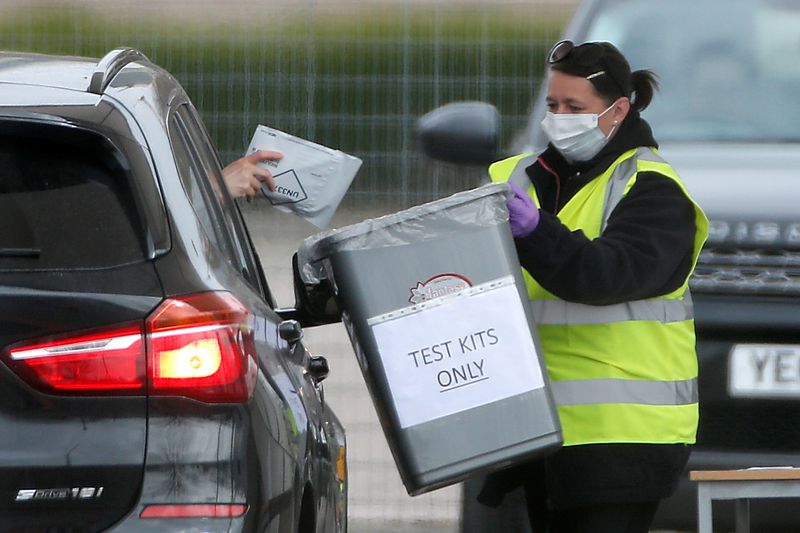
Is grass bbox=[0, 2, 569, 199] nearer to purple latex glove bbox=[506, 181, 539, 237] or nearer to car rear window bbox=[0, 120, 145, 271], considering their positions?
purple latex glove bbox=[506, 181, 539, 237]

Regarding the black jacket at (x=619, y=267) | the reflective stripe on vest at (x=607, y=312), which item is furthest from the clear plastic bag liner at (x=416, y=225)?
the reflective stripe on vest at (x=607, y=312)

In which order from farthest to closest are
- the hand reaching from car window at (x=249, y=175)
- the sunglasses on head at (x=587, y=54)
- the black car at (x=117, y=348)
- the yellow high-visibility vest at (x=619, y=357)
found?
1. the hand reaching from car window at (x=249, y=175)
2. the sunglasses on head at (x=587, y=54)
3. the yellow high-visibility vest at (x=619, y=357)
4. the black car at (x=117, y=348)

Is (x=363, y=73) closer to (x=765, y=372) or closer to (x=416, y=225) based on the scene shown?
(x=765, y=372)

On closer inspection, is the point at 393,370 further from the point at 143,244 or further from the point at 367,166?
the point at 367,166

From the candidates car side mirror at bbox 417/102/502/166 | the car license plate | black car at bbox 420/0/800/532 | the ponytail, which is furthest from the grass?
the ponytail

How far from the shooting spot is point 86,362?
2945 mm

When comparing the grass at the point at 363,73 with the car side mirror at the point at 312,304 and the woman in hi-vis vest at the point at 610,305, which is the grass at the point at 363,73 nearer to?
the woman in hi-vis vest at the point at 610,305

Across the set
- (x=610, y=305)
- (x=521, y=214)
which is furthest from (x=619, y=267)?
(x=521, y=214)

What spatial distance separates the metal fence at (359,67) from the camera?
24.3 ft

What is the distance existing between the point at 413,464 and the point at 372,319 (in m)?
0.33

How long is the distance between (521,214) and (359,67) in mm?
3710

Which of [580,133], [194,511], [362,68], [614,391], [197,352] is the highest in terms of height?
[580,133]

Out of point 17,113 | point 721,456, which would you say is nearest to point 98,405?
point 17,113

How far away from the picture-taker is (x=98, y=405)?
9.66ft
